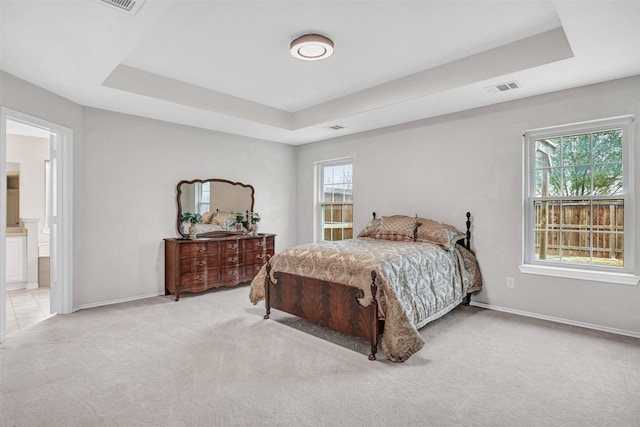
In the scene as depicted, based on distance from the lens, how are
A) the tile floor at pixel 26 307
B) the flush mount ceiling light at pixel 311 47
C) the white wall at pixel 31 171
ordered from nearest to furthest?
the flush mount ceiling light at pixel 311 47, the tile floor at pixel 26 307, the white wall at pixel 31 171

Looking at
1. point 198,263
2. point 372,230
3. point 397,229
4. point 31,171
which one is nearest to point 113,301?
point 198,263

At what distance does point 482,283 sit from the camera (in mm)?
4133

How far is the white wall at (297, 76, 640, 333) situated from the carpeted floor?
0.34 metres

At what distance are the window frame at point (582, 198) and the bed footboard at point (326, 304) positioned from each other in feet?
7.09

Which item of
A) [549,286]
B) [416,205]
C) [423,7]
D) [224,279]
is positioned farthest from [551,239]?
[224,279]

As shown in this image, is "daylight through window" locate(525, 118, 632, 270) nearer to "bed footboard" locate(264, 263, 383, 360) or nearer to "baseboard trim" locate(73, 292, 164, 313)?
"bed footboard" locate(264, 263, 383, 360)

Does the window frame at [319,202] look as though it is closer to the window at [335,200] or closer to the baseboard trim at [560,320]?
the window at [335,200]

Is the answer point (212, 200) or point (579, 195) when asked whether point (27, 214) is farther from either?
point (579, 195)

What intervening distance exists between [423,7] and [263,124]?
2833 mm

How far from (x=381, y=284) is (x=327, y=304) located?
0.62 m

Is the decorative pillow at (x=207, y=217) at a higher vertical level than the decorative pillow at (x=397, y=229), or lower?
higher

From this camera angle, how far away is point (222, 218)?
5.40 m

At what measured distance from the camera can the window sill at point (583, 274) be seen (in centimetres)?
321

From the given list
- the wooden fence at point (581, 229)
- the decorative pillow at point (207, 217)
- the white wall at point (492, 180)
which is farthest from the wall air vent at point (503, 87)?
the decorative pillow at point (207, 217)
